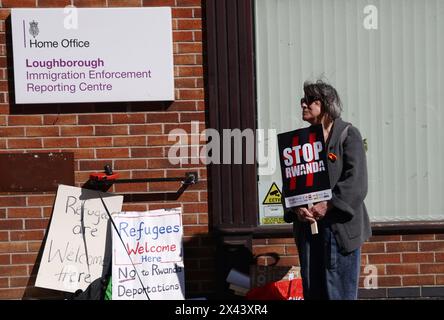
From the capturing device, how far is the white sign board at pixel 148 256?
229 inches

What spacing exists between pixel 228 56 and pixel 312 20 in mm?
791

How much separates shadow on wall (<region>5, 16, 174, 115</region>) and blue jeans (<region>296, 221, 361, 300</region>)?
67.6 inches

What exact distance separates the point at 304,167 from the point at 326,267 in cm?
69

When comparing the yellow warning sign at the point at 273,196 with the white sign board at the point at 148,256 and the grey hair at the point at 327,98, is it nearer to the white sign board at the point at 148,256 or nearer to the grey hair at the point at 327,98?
the white sign board at the point at 148,256

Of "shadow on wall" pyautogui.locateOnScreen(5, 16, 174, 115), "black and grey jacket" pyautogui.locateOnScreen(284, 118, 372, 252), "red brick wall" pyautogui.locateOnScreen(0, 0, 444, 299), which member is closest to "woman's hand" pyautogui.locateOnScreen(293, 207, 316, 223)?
"black and grey jacket" pyautogui.locateOnScreen(284, 118, 372, 252)

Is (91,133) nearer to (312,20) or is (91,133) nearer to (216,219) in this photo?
(216,219)

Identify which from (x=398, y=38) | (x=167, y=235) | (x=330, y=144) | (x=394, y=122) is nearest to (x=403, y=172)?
(x=394, y=122)

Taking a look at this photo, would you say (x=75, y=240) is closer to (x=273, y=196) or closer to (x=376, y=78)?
(x=273, y=196)

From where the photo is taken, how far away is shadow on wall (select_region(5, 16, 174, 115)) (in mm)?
5973

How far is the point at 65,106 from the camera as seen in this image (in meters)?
6.04

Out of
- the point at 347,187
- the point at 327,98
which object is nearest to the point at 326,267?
the point at 347,187

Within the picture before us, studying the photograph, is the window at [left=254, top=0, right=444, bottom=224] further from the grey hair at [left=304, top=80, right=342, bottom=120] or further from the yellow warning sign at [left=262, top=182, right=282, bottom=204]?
the grey hair at [left=304, top=80, right=342, bottom=120]

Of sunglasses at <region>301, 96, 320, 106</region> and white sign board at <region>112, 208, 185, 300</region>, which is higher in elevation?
sunglasses at <region>301, 96, 320, 106</region>

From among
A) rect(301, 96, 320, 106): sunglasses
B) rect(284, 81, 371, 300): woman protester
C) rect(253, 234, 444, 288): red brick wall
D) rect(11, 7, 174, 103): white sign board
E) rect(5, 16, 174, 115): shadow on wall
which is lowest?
rect(253, 234, 444, 288): red brick wall
